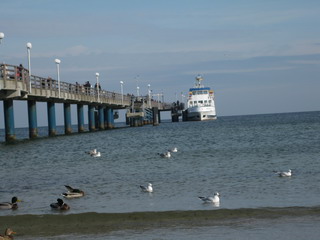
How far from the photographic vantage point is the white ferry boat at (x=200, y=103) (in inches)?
4459

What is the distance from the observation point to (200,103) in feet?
375

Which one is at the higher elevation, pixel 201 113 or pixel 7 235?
pixel 201 113

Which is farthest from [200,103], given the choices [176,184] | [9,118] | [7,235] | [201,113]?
[7,235]

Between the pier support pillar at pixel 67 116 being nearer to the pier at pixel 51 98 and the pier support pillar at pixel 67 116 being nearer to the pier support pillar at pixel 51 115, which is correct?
the pier at pixel 51 98

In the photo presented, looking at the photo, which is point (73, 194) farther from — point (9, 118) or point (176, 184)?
point (9, 118)

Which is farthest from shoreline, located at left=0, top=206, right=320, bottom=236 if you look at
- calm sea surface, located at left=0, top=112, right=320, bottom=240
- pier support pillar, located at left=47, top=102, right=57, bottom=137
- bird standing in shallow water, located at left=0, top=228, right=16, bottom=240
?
pier support pillar, located at left=47, top=102, right=57, bottom=137

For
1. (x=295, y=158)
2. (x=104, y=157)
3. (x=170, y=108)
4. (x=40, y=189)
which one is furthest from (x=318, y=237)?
(x=170, y=108)

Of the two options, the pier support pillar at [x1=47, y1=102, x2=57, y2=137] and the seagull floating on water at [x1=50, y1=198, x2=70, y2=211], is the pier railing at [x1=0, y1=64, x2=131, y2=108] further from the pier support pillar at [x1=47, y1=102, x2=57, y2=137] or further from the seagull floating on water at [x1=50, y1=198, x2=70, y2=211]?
the seagull floating on water at [x1=50, y1=198, x2=70, y2=211]

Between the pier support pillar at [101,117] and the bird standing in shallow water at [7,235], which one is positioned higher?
the pier support pillar at [101,117]

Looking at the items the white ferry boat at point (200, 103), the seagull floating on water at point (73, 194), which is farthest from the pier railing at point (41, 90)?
the white ferry boat at point (200, 103)

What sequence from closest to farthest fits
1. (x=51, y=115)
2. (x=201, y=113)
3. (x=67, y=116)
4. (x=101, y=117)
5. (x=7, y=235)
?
(x=7, y=235), (x=51, y=115), (x=67, y=116), (x=101, y=117), (x=201, y=113)

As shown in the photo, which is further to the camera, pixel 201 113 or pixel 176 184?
pixel 201 113

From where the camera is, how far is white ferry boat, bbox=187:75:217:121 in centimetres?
11325

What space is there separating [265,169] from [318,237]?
12.2m
